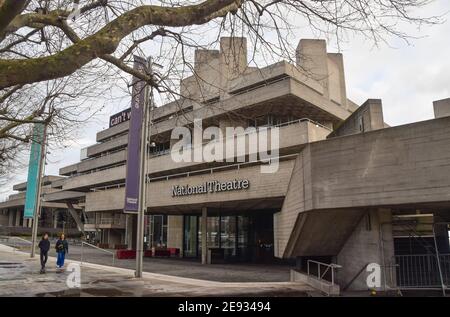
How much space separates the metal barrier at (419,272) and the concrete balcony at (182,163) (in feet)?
43.4

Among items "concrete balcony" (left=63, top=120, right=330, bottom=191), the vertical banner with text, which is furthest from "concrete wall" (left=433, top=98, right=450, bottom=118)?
the vertical banner with text

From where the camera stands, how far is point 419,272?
43.5ft

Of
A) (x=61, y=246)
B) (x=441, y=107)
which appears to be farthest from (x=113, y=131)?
(x=441, y=107)

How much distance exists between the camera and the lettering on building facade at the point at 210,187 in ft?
79.9

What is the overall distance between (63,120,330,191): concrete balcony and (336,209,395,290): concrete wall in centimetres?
1233

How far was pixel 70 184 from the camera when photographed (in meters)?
51.3

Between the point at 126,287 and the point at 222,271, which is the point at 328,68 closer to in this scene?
the point at 222,271

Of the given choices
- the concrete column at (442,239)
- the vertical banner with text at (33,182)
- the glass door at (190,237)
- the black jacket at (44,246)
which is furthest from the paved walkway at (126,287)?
the glass door at (190,237)

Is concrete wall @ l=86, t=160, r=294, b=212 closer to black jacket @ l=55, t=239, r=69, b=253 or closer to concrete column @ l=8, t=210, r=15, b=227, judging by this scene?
black jacket @ l=55, t=239, r=69, b=253

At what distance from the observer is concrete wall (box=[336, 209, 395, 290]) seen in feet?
44.3

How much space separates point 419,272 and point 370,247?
5.33 feet

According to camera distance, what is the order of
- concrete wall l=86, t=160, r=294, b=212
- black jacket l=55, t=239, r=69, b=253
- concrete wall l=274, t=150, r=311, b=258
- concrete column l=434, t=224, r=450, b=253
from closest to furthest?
concrete wall l=274, t=150, r=311, b=258 → concrete column l=434, t=224, r=450, b=253 → black jacket l=55, t=239, r=69, b=253 → concrete wall l=86, t=160, r=294, b=212
